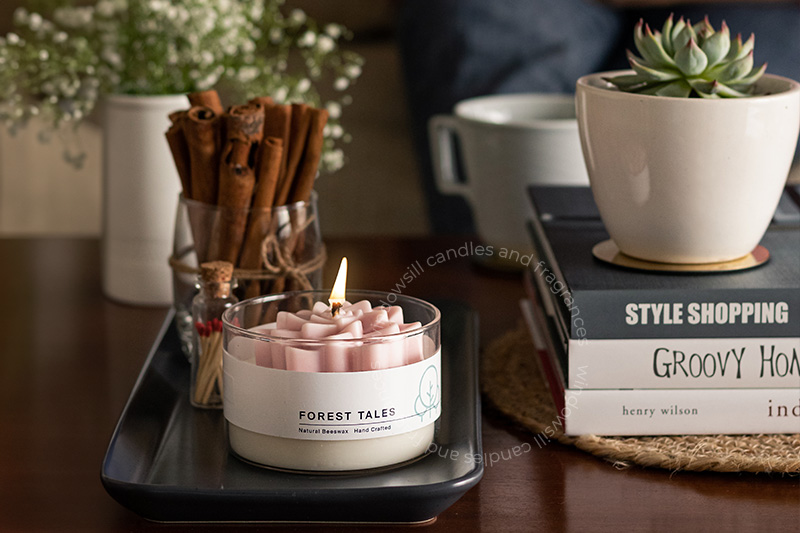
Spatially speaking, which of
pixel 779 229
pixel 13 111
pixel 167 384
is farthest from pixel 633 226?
pixel 13 111

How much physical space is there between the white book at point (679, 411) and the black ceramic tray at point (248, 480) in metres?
0.07

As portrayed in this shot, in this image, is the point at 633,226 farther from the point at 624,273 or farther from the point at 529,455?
the point at 529,455

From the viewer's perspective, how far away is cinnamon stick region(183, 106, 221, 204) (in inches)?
24.7

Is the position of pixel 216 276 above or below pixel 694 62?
below

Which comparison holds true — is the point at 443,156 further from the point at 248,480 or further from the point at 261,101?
the point at 248,480

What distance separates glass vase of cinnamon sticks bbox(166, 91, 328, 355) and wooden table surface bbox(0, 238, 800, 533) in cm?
14

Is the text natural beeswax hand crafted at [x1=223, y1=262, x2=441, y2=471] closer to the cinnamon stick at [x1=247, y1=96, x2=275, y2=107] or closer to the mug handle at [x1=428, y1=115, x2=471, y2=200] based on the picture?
the cinnamon stick at [x1=247, y1=96, x2=275, y2=107]

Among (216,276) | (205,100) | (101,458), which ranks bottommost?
(101,458)

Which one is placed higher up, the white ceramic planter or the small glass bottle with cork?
the white ceramic planter

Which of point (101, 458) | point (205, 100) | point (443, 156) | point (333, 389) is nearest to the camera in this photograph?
point (333, 389)

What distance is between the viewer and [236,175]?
633mm

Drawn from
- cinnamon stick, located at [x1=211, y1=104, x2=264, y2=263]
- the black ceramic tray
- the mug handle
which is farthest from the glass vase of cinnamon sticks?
the mug handle

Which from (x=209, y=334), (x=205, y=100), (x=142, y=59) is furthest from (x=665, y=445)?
(x=142, y=59)

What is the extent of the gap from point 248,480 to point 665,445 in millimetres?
251
